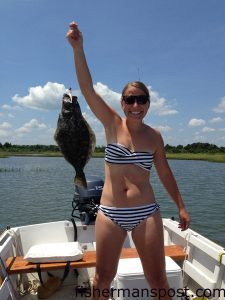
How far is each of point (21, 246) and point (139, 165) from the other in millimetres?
3737

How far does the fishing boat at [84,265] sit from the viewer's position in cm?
452

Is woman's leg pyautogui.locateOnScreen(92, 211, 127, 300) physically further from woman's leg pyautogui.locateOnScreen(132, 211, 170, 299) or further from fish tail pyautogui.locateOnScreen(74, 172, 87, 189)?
fish tail pyautogui.locateOnScreen(74, 172, 87, 189)

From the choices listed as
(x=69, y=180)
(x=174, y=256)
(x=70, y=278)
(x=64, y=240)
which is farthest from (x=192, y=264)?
(x=69, y=180)

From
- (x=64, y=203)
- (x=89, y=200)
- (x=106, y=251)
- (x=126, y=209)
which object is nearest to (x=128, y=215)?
(x=126, y=209)

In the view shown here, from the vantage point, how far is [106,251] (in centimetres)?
330

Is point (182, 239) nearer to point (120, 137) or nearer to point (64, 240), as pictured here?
point (64, 240)

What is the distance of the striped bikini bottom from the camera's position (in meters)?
3.33

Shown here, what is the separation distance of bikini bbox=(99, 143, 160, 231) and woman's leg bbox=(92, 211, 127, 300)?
0.06 meters

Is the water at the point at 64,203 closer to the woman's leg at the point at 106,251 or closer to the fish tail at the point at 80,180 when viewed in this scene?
the fish tail at the point at 80,180

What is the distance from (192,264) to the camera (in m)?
5.43

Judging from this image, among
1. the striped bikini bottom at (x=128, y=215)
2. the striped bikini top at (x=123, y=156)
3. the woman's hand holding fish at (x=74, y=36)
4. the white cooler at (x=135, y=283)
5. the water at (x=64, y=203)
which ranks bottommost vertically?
the water at (x=64, y=203)

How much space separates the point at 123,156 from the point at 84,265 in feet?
7.13

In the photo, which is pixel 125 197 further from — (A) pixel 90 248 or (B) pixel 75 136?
(A) pixel 90 248

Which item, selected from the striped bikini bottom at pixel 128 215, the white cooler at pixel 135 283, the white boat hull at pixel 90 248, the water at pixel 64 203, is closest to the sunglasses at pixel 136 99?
the striped bikini bottom at pixel 128 215
